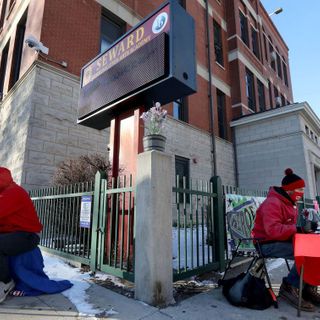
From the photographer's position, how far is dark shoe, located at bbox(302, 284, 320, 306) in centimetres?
331

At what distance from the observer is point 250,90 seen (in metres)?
19.1

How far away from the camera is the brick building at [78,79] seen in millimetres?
8453

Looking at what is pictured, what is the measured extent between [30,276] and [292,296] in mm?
3208

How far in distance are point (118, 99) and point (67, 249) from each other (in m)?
2.99

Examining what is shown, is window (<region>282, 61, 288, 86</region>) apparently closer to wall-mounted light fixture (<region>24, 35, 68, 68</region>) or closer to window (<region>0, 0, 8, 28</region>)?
window (<region>0, 0, 8, 28</region>)

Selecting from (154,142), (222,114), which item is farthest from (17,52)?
(222,114)

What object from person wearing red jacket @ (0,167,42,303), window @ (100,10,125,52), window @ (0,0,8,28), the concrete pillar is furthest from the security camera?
window @ (0,0,8,28)

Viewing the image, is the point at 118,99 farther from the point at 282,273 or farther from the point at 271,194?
the point at 282,273

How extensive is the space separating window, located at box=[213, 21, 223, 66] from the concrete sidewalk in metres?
16.3

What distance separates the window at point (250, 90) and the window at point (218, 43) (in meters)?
2.53

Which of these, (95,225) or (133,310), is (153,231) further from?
(95,225)

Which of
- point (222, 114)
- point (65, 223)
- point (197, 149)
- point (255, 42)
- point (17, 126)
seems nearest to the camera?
point (65, 223)

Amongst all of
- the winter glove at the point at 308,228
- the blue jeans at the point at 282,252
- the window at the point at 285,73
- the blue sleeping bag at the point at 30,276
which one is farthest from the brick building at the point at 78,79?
the winter glove at the point at 308,228

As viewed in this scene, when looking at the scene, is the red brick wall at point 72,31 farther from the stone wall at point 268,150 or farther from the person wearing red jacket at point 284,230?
the stone wall at point 268,150
